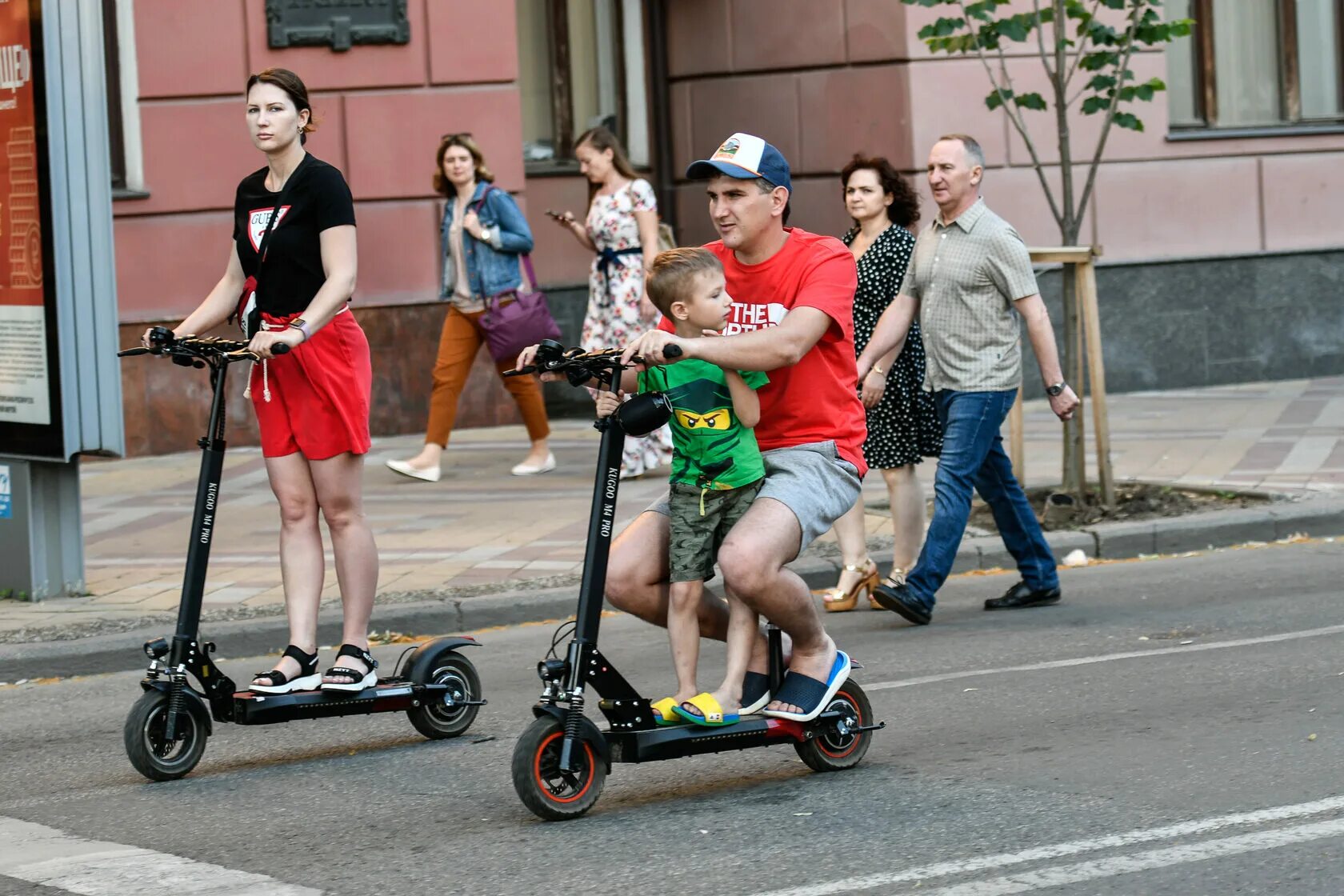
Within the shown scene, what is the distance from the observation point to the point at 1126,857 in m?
4.48

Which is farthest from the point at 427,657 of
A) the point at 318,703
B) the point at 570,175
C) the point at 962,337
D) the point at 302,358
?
the point at 570,175

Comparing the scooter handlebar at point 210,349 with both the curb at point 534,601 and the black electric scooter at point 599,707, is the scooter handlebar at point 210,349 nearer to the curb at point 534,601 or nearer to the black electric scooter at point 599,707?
the black electric scooter at point 599,707

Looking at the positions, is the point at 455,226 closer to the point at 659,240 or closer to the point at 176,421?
the point at 659,240

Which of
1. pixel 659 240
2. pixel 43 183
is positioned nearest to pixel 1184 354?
pixel 659 240

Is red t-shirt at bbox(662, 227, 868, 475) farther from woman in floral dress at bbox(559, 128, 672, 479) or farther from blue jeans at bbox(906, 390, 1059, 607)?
woman in floral dress at bbox(559, 128, 672, 479)

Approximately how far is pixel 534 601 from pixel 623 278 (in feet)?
11.9

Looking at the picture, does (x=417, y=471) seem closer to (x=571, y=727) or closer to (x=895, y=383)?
(x=895, y=383)

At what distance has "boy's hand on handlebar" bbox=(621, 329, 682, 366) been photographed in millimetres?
4691

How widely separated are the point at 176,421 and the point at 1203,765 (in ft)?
29.7

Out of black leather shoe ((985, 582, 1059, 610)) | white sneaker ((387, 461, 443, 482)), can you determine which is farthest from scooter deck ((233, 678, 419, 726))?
white sneaker ((387, 461, 443, 482))

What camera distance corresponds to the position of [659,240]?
11.7 metres

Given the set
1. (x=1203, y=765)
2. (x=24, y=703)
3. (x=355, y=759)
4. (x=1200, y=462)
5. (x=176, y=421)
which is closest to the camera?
(x=1203, y=765)

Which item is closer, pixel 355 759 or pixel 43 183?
pixel 355 759

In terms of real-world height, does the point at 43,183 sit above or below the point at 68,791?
above
